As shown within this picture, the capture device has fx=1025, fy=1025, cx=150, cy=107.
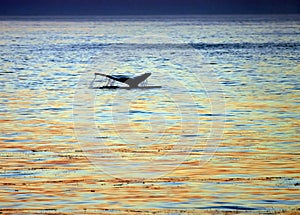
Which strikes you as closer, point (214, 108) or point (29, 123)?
point (29, 123)

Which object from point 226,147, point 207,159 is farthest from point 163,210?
point 226,147

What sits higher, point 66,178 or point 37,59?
point 66,178

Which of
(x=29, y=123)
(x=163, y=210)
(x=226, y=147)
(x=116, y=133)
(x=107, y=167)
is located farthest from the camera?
(x=29, y=123)

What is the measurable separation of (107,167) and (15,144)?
184 inches

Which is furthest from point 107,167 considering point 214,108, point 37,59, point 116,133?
point 37,59

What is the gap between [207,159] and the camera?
24.4 metres

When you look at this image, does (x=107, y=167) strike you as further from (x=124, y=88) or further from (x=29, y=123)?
(x=124, y=88)

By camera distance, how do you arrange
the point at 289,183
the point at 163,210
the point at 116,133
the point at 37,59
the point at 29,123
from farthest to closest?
the point at 37,59 → the point at 29,123 → the point at 116,133 → the point at 289,183 → the point at 163,210

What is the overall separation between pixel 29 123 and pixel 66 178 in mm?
10741

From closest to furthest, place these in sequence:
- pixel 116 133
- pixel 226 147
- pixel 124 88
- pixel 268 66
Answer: pixel 226 147, pixel 116 133, pixel 124 88, pixel 268 66

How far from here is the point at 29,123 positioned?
32438 millimetres

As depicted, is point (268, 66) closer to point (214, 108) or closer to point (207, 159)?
point (214, 108)

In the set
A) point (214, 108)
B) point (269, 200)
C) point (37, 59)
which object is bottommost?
point (37, 59)

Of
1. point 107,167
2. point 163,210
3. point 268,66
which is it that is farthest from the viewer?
point 268,66
